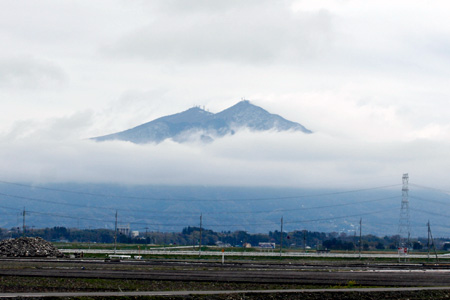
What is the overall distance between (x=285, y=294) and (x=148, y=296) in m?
10.4

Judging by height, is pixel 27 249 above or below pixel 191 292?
above

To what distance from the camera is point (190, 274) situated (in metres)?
70.6

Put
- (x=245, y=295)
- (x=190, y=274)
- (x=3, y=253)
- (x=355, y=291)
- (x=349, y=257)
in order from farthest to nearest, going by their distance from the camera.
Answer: (x=349, y=257) → (x=3, y=253) → (x=190, y=274) → (x=355, y=291) → (x=245, y=295)

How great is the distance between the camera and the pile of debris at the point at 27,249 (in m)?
120

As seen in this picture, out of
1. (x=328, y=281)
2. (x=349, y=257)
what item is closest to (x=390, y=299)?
(x=328, y=281)

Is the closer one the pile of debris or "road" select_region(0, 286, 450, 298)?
"road" select_region(0, 286, 450, 298)

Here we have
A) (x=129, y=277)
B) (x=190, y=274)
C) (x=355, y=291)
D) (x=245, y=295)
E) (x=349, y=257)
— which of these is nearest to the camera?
(x=245, y=295)

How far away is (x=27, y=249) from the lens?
400 feet

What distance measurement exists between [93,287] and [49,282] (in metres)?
5.64

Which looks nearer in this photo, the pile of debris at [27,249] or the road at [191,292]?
the road at [191,292]

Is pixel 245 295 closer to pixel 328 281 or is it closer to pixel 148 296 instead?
pixel 148 296

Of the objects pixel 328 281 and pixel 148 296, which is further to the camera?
pixel 328 281

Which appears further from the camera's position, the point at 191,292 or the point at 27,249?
the point at 27,249

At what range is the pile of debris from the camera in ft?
393
